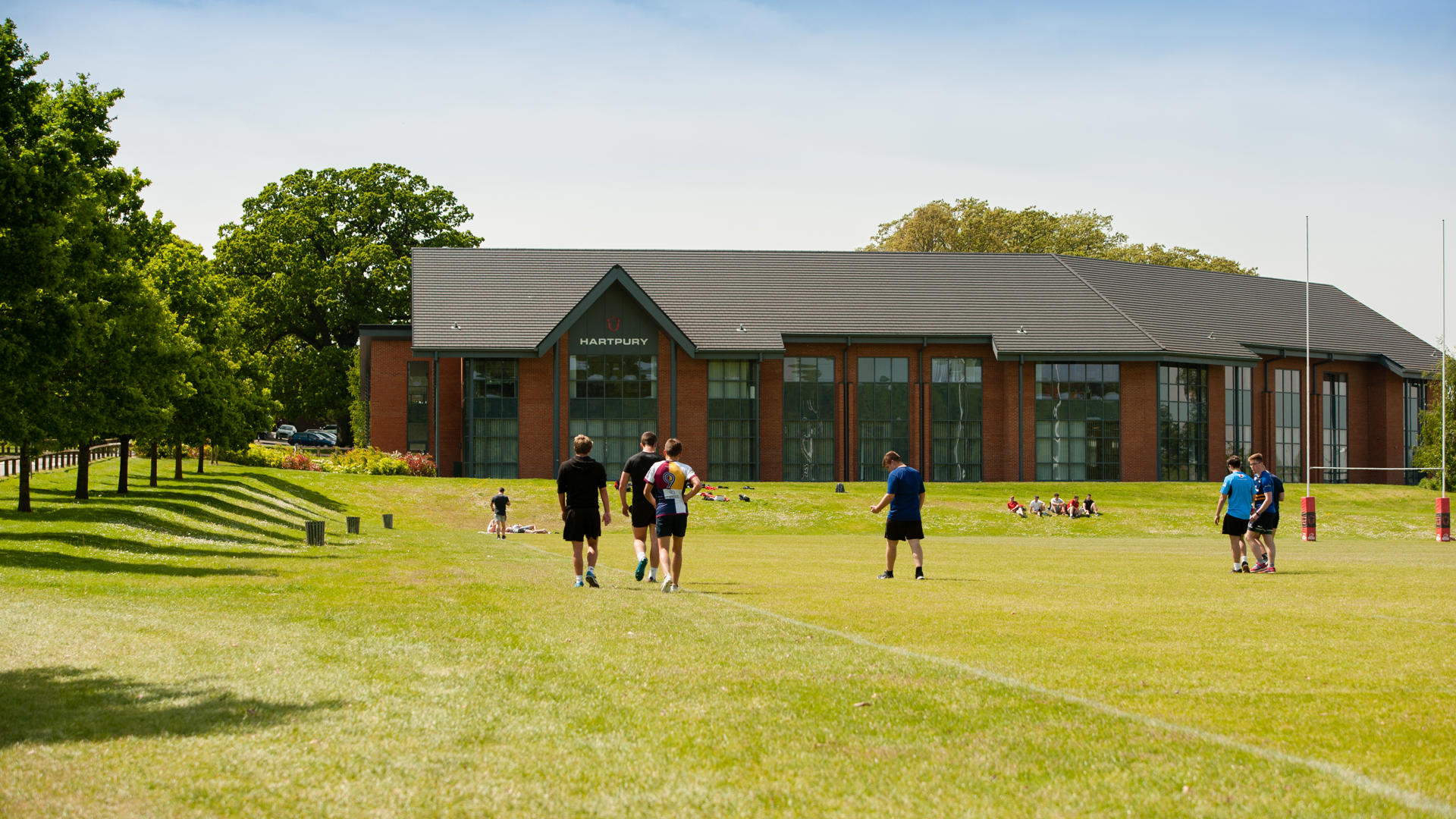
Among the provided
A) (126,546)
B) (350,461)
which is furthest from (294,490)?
(126,546)

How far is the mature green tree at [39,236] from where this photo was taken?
1892cm

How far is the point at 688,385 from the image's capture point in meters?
58.0

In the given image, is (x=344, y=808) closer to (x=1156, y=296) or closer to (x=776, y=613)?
(x=776, y=613)

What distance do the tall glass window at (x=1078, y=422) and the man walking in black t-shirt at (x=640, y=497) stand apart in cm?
4542

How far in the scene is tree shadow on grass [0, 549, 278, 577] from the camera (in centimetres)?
1733

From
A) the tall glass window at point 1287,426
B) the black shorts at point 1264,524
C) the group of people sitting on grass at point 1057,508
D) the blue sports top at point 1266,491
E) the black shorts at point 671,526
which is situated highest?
the tall glass window at point 1287,426

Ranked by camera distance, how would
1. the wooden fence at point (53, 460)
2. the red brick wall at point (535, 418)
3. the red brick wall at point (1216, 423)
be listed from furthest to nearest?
the red brick wall at point (1216, 423) → the red brick wall at point (535, 418) → the wooden fence at point (53, 460)

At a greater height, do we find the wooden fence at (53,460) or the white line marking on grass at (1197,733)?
the wooden fence at (53,460)

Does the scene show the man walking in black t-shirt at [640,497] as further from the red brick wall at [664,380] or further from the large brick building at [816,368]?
the red brick wall at [664,380]

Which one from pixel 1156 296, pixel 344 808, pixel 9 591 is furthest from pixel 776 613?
pixel 1156 296

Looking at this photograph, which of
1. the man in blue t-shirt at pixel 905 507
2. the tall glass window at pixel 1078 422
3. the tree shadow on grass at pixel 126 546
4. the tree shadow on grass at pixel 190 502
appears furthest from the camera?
the tall glass window at pixel 1078 422

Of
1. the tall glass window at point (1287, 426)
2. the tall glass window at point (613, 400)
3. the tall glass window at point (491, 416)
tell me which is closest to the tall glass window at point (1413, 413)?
the tall glass window at point (1287, 426)

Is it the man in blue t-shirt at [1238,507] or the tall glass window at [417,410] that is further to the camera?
the tall glass window at [417,410]

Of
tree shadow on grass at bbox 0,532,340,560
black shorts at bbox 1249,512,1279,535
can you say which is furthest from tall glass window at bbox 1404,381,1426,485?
tree shadow on grass at bbox 0,532,340,560
